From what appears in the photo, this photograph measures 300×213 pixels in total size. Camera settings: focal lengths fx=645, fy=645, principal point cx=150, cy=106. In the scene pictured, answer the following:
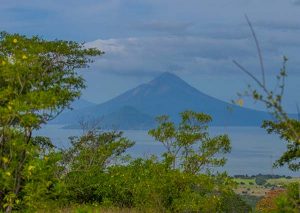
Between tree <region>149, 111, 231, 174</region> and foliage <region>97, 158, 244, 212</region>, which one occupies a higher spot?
tree <region>149, 111, 231, 174</region>

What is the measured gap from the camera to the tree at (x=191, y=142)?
24.7 m

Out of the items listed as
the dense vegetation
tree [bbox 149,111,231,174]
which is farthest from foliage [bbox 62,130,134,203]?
tree [bbox 149,111,231,174]

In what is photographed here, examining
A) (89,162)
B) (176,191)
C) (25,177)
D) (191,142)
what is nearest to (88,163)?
(89,162)

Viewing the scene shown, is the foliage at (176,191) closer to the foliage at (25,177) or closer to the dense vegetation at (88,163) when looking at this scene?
the dense vegetation at (88,163)

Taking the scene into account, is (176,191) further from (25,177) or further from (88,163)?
(25,177)

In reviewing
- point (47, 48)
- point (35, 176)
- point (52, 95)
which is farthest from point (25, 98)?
point (47, 48)

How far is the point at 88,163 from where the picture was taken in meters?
29.2

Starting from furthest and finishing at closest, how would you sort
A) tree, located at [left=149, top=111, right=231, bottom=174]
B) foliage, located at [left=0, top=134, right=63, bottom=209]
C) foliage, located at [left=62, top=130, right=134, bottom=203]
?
1. foliage, located at [left=62, top=130, right=134, bottom=203]
2. tree, located at [left=149, top=111, right=231, bottom=174]
3. foliage, located at [left=0, top=134, right=63, bottom=209]

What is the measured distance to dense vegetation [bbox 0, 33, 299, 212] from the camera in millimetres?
11867

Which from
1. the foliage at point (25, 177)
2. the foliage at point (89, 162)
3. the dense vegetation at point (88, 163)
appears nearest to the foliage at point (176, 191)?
the dense vegetation at point (88, 163)

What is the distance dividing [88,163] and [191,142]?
587 centimetres

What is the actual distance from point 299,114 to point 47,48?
24.8 m

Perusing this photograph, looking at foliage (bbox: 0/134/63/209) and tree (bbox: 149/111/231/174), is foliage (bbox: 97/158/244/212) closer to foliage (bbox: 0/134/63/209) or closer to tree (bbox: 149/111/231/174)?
tree (bbox: 149/111/231/174)

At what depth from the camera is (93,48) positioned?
3294cm
